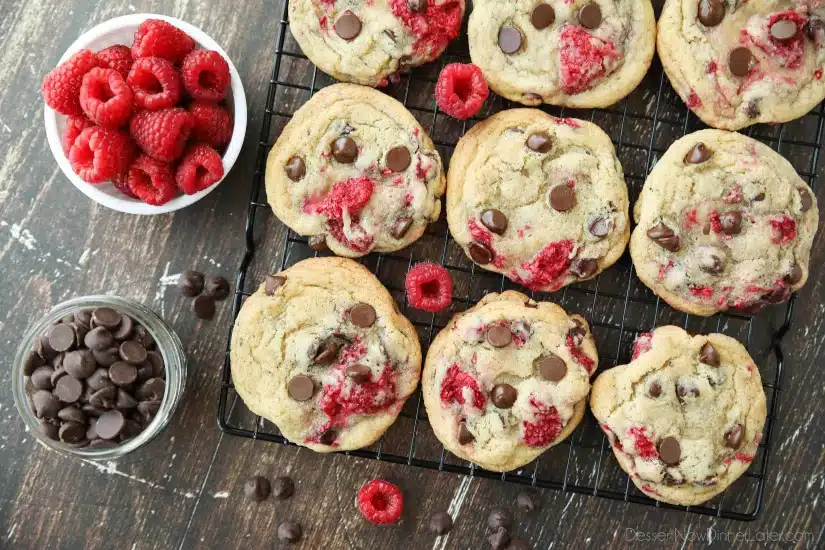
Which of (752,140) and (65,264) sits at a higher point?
(752,140)

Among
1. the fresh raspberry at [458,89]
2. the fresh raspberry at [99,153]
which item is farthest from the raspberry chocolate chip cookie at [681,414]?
the fresh raspberry at [99,153]

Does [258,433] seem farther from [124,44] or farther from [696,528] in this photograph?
[696,528]

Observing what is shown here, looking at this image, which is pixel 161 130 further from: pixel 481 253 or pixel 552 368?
pixel 552 368

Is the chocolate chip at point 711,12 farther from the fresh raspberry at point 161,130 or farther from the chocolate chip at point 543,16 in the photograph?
the fresh raspberry at point 161,130

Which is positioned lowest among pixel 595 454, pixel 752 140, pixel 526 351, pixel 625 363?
pixel 595 454

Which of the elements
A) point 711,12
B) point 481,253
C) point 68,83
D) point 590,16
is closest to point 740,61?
point 711,12

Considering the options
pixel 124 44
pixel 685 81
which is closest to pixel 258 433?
pixel 124 44

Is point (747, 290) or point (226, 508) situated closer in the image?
point (747, 290)
